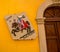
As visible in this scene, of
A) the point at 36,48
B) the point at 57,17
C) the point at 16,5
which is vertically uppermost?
the point at 16,5

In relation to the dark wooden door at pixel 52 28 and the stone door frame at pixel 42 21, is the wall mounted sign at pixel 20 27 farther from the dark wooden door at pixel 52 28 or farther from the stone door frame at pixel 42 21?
the dark wooden door at pixel 52 28

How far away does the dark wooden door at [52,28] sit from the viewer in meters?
4.47

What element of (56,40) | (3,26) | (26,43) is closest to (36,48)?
(26,43)

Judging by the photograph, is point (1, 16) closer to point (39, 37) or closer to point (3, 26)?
point (3, 26)

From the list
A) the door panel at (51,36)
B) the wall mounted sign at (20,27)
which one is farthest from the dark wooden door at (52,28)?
the wall mounted sign at (20,27)

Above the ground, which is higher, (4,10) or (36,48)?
(4,10)

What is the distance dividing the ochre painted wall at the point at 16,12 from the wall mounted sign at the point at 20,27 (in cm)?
9

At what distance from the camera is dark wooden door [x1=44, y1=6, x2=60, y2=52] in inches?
176

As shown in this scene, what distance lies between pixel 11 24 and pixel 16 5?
47 centimetres

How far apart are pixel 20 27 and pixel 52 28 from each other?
785mm

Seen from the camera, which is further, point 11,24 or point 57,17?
point 57,17

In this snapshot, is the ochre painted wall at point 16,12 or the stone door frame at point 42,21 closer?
the ochre painted wall at point 16,12

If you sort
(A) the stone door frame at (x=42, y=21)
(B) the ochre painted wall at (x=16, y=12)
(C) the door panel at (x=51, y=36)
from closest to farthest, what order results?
1. (B) the ochre painted wall at (x=16, y=12)
2. (A) the stone door frame at (x=42, y=21)
3. (C) the door panel at (x=51, y=36)

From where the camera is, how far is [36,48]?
4266mm
